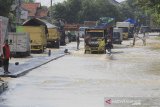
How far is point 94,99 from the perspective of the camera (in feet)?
56.1

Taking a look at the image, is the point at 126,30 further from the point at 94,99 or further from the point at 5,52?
the point at 94,99

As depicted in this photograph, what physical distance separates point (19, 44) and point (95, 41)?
9.42m

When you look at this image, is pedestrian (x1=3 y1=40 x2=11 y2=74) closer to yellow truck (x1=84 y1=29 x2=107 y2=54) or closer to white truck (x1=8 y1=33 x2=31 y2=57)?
white truck (x1=8 y1=33 x2=31 y2=57)

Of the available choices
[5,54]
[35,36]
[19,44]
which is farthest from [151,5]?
[5,54]

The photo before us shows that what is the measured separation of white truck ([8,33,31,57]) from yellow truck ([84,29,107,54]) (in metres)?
7.85

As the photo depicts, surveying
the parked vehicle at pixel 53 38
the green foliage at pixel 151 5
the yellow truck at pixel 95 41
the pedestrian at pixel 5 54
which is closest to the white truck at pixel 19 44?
the yellow truck at pixel 95 41

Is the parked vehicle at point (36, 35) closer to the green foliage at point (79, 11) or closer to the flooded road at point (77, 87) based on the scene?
the flooded road at point (77, 87)

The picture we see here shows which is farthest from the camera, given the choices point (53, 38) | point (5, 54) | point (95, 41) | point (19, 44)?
point (53, 38)

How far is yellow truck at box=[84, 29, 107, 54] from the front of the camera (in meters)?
48.8

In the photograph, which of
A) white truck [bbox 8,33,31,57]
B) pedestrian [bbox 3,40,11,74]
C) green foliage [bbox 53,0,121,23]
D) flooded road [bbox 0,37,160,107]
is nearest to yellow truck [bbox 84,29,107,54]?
white truck [bbox 8,33,31,57]

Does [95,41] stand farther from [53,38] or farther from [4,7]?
[53,38]

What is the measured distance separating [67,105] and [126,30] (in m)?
81.7

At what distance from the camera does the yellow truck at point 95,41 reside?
4878cm

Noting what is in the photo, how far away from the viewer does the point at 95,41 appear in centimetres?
4916
